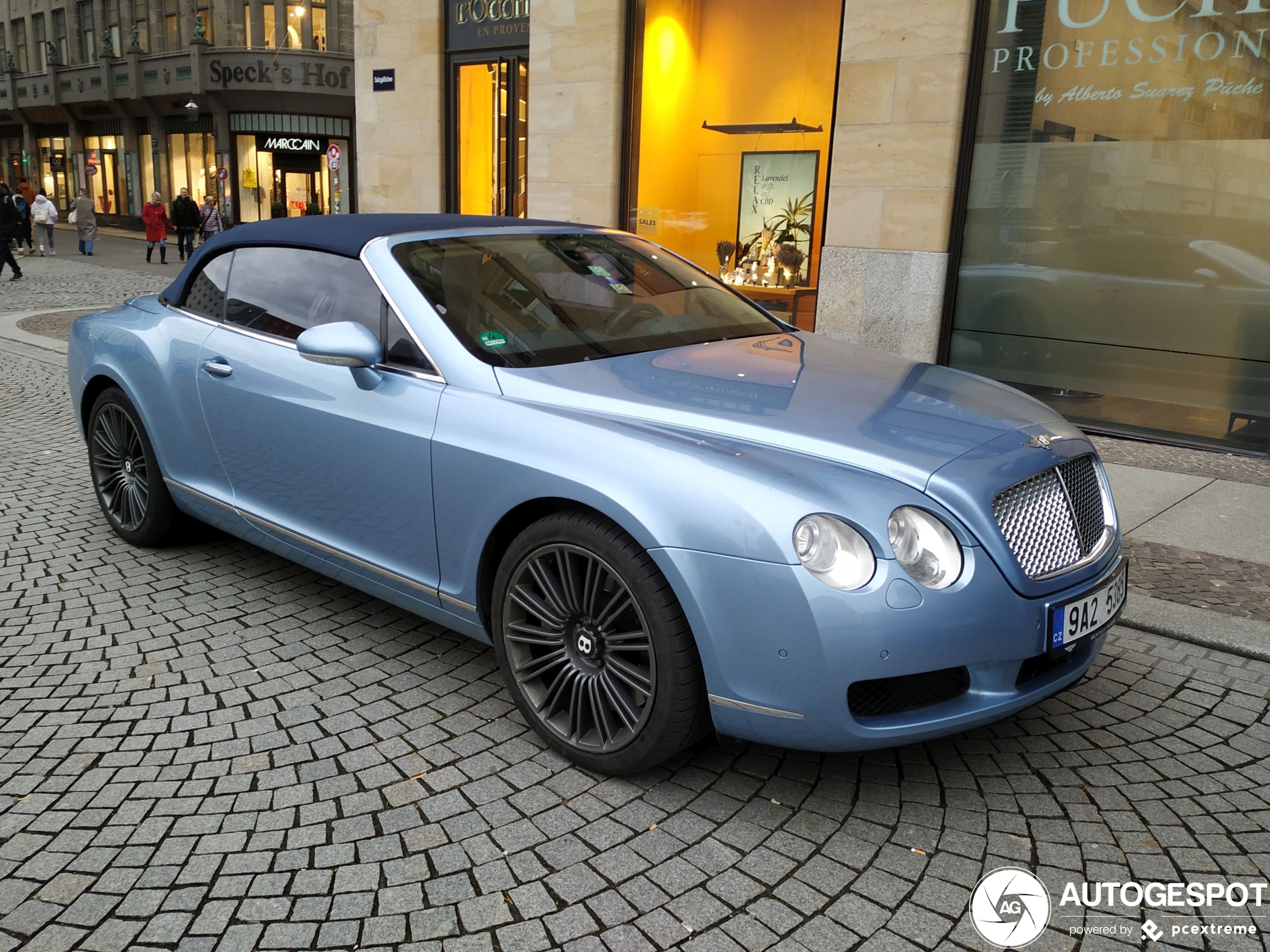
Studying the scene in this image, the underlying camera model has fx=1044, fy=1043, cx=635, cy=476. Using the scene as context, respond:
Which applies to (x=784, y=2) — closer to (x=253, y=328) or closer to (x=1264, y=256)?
(x=1264, y=256)

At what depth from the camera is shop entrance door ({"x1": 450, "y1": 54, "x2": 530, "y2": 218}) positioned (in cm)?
1352

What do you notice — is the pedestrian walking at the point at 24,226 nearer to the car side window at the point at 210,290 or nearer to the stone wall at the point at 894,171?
the stone wall at the point at 894,171

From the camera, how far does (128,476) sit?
5.19 meters

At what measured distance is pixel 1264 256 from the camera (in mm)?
7945

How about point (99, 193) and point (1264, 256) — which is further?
point (99, 193)

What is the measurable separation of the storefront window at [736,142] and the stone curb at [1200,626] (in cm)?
703

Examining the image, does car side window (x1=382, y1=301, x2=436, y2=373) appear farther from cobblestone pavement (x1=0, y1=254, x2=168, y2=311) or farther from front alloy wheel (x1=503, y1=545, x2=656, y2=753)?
cobblestone pavement (x1=0, y1=254, x2=168, y2=311)

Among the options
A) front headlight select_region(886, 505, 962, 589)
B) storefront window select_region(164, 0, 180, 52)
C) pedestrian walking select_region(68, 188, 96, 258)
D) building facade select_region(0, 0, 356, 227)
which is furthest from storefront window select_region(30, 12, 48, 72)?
front headlight select_region(886, 505, 962, 589)

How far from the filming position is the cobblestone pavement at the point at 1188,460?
7.29 m

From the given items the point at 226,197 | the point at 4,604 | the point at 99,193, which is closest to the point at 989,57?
the point at 4,604

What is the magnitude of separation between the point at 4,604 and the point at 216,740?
5.93ft

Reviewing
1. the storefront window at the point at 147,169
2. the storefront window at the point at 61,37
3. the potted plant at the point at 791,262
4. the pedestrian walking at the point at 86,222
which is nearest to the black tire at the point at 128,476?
the potted plant at the point at 791,262

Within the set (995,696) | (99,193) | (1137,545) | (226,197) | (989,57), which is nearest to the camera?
(995,696)

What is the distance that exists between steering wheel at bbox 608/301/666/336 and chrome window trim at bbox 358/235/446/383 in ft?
2.20
